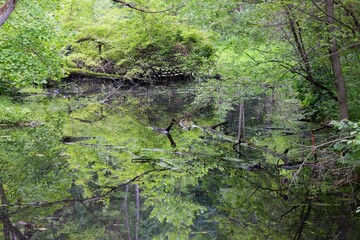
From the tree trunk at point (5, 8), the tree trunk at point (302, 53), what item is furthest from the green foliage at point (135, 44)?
the tree trunk at point (5, 8)

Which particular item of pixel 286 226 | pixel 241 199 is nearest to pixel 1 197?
pixel 241 199

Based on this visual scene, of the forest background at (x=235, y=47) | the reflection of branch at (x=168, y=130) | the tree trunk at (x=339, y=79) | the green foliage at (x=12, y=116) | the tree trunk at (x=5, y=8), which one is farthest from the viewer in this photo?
the green foliage at (x=12, y=116)

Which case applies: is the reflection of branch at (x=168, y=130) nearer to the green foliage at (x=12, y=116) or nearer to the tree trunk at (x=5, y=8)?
the green foliage at (x=12, y=116)

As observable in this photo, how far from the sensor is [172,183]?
8461mm

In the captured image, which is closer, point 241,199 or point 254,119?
point 241,199

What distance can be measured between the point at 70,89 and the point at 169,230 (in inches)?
997

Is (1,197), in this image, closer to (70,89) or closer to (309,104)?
(309,104)

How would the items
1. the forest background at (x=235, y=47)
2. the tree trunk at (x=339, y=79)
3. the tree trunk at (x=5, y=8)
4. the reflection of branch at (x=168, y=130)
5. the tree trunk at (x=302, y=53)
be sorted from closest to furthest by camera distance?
the tree trunk at (x=5, y=8), the tree trunk at (x=339, y=79), the forest background at (x=235, y=47), the tree trunk at (x=302, y=53), the reflection of branch at (x=168, y=130)

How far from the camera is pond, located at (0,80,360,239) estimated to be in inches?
251

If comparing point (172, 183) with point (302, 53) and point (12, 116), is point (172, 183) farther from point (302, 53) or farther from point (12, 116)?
point (12, 116)

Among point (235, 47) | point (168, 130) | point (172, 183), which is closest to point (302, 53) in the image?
point (235, 47)

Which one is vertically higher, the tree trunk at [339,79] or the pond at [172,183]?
the tree trunk at [339,79]

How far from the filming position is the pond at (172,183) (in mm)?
6375

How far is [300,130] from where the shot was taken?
1340 cm
